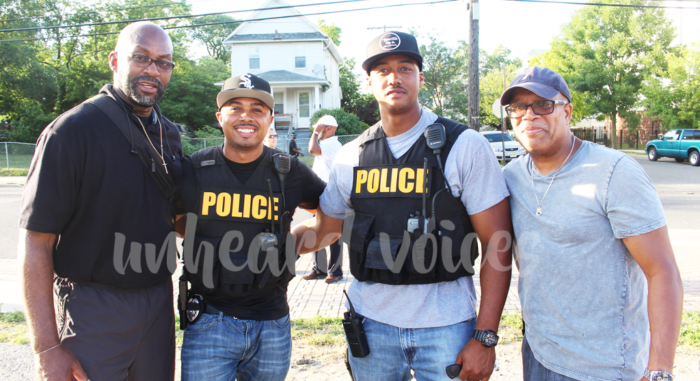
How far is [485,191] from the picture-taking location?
210 cm

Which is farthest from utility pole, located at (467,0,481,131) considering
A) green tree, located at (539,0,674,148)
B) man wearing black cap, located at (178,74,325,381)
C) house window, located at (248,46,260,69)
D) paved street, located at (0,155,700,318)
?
house window, located at (248,46,260,69)

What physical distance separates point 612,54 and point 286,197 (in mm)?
33869

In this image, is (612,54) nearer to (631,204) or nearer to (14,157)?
(631,204)

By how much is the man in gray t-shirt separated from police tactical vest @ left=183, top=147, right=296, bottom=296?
1253mm

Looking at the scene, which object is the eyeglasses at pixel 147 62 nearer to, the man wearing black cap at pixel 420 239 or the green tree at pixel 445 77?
the man wearing black cap at pixel 420 239

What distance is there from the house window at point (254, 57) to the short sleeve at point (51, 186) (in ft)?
101

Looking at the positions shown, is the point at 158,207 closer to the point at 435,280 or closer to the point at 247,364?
the point at 247,364

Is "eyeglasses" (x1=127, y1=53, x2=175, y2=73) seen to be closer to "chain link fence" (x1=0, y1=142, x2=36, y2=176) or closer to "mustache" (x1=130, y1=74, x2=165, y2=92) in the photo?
"mustache" (x1=130, y1=74, x2=165, y2=92)

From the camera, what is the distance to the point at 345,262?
22.0 feet

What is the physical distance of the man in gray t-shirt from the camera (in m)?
1.75

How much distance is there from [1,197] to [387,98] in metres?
15.4

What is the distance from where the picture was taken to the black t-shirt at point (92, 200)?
76.0 inches

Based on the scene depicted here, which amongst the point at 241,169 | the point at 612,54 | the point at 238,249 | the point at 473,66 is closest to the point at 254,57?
the point at 473,66

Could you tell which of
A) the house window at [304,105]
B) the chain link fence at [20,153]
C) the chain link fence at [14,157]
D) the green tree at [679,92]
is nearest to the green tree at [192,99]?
the house window at [304,105]
